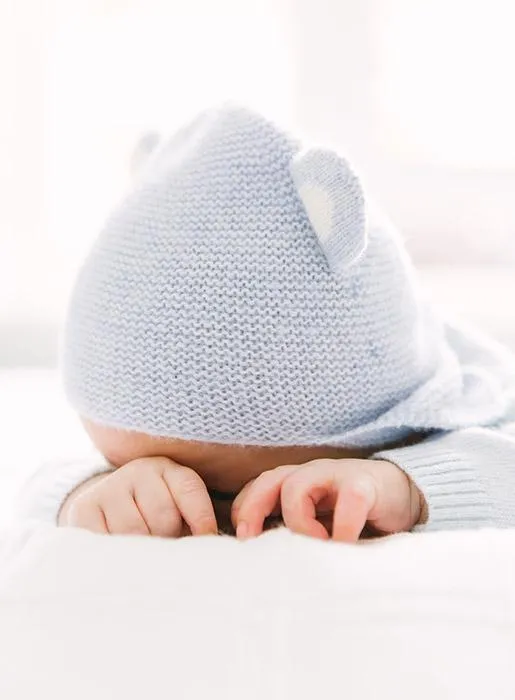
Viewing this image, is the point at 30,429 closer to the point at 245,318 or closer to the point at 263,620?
the point at 245,318

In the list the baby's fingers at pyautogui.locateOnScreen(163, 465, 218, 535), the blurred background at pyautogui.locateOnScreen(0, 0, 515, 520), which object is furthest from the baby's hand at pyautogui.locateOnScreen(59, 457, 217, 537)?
the blurred background at pyautogui.locateOnScreen(0, 0, 515, 520)

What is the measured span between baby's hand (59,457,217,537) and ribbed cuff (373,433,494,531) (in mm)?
130

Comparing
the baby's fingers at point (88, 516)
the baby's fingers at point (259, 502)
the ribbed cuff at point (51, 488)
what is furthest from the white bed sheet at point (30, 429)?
the baby's fingers at point (259, 502)

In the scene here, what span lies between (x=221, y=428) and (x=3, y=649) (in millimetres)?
224

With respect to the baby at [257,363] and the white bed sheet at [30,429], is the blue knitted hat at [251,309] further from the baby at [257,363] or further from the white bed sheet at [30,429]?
the white bed sheet at [30,429]

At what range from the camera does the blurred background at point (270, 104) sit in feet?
4.81

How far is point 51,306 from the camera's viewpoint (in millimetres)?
1458

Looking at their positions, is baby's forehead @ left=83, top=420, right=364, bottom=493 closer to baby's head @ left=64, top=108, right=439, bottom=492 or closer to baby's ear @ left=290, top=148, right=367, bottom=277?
baby's head @ left=64, top=108, right=439, bottom=492

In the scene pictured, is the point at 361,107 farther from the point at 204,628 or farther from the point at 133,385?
the point at 204,628

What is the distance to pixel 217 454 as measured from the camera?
0.62 m

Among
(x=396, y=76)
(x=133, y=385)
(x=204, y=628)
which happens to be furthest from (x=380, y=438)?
(x=396, y=76)

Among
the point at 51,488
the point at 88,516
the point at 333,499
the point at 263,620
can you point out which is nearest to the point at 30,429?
the point at 51,488

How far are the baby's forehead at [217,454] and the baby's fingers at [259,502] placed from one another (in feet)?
0.19

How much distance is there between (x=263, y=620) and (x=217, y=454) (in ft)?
0.75
